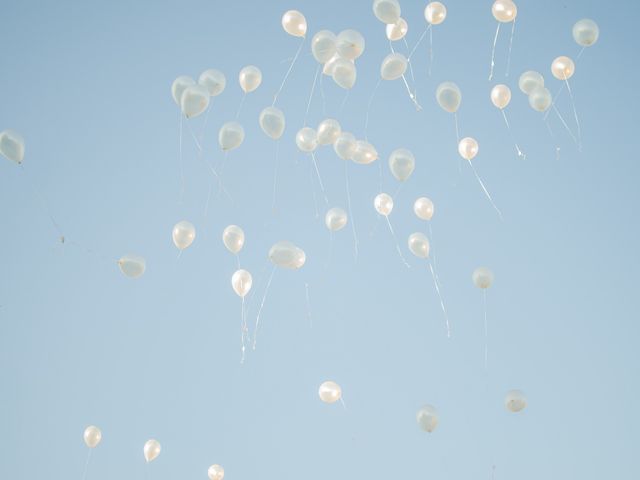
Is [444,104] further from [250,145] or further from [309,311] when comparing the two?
[250,145]

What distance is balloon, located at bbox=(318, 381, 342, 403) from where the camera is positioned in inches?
243

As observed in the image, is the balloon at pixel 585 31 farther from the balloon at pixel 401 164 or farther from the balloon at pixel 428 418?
the balloon at pixel 428 418

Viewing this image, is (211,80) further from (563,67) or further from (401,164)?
(563,67)

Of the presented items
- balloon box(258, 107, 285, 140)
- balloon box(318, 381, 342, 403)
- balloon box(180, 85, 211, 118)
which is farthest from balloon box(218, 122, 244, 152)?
balloon box(318, 381, 342, 403)

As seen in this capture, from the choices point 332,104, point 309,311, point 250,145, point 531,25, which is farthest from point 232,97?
point 531,25

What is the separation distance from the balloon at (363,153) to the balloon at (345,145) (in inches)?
2.0

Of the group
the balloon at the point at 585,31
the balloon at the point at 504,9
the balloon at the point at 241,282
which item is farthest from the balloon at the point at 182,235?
the balloon at the point at 585,31

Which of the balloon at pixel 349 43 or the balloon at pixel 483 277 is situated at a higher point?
the balloon at pixel 349 43

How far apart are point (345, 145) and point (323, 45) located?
2.37 ft

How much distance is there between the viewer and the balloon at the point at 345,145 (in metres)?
5.79

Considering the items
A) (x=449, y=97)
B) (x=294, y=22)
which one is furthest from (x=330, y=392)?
(x=294, y=22)

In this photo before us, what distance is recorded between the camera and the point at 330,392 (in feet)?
20.2

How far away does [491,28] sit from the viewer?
29.8 feet

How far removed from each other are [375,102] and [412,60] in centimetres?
80
